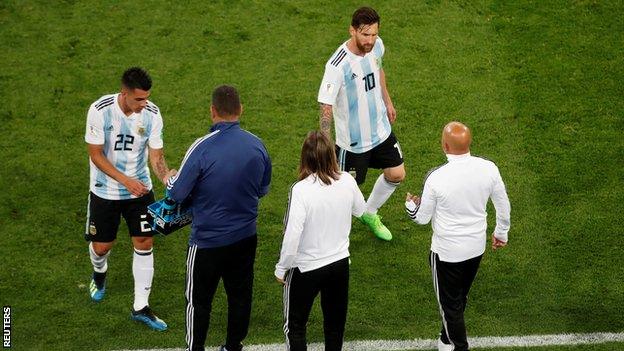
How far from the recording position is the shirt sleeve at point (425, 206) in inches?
286

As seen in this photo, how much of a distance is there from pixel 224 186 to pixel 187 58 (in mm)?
5388


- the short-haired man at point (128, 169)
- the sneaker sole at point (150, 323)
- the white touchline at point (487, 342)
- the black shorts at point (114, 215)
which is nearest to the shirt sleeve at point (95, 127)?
the short-haired man at point (128, 169)

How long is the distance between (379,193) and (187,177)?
292cm

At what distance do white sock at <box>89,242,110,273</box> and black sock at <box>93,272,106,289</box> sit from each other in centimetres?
4

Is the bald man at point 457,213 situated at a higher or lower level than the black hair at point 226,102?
lower

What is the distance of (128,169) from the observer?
8273mm

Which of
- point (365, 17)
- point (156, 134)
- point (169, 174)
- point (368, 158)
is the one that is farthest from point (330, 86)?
point (169, 174)

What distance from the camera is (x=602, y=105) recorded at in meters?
11.2

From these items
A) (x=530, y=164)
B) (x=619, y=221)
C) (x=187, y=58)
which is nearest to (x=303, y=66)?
(x=187, y=58)

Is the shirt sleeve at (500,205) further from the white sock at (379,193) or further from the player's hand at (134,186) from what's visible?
the player's hand at (134,186)

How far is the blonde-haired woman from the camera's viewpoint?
22.5 ft

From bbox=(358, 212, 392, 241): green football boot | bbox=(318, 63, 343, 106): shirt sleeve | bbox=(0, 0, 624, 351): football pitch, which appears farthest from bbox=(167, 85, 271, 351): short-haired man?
bbox=(358, 212, 392, 241): green football boot

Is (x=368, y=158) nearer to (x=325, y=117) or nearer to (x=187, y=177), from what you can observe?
(x=325, y=117)

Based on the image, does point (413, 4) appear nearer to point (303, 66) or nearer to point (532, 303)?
point (303, 66)
